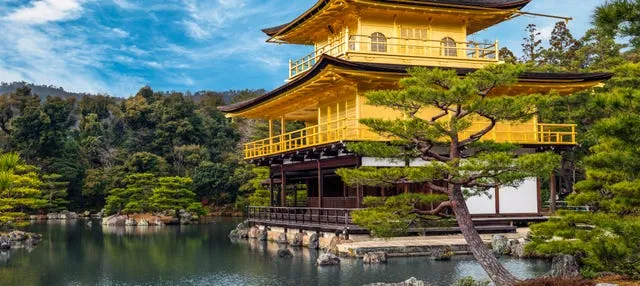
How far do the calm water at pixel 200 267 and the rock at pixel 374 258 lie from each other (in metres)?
0.22

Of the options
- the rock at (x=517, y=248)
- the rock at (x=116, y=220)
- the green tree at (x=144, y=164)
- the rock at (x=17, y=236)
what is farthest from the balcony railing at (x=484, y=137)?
the green tree at (x=144, y=164)

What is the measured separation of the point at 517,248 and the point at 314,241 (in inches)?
252

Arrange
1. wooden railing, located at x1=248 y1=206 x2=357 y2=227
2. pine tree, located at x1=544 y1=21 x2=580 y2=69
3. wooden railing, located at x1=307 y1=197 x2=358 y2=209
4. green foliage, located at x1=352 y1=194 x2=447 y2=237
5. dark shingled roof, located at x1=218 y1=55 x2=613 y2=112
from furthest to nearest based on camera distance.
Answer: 1. pine tree, located at x1=544 y1=21 x2=580 y2=69
2. wooden railing, located at x1=307 y1=197 x2=358 y2=209
3. wooden railing, located at x1=248 y1=206 x2=357 y2=227
4. dark shingled roof, located at x1=218 y1=55 x2=613 y2=112
5. green foliage, located at x1=352 y1=194 x2=447 y2=237

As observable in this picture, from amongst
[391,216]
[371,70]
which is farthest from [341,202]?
[391,216]

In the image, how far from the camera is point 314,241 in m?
20.8

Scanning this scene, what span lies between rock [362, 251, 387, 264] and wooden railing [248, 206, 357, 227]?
195cm

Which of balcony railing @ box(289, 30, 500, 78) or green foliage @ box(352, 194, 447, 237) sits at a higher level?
balcony railing @ box(289, 30, 500, 78)

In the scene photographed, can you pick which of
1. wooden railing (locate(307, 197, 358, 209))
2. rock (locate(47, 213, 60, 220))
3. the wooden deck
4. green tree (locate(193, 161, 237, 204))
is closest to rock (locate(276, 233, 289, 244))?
the wooden deck

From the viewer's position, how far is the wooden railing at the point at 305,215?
19.9m

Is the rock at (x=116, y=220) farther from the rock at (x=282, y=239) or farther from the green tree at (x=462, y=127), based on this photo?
the green tree at (x=462, y=127)

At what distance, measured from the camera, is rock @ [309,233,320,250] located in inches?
814

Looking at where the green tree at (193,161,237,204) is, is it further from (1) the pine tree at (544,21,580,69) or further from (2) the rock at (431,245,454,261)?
(2) the rock at (431,245,454,261)

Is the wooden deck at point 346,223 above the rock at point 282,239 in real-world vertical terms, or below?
above

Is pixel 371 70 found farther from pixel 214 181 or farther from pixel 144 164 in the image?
pixel 144 164
